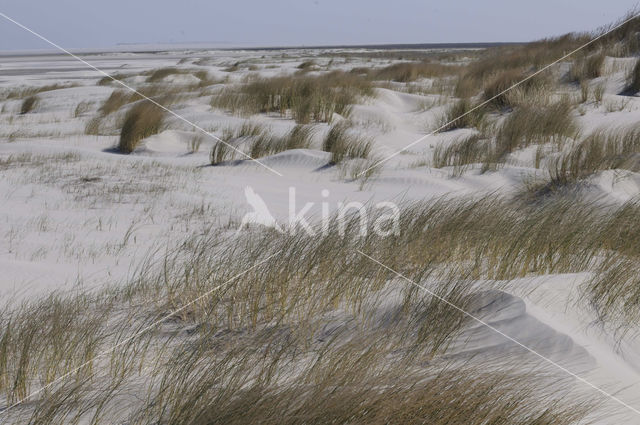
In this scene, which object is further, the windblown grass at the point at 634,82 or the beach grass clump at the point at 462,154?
the windblown grass at the point at 634,82

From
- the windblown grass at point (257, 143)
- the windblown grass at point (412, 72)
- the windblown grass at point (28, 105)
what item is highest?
the windblown grass at point (412, 72)

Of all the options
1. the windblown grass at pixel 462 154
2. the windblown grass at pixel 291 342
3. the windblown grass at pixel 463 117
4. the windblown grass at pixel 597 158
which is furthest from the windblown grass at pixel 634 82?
the windblown grass at pixel 291 342

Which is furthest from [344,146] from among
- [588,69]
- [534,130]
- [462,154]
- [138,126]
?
[588,69]

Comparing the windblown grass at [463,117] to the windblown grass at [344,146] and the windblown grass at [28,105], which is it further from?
the windblown grass at [28,105]

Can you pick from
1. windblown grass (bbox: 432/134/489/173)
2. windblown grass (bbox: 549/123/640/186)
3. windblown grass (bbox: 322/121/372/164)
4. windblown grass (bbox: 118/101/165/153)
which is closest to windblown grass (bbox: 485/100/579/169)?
windblown grass (bbox: 432/134/489/173)

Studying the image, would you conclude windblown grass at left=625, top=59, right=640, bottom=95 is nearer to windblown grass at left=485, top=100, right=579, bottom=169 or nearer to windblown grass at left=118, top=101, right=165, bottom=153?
windblown grass at left=485, top=100, right=579, bottom=169

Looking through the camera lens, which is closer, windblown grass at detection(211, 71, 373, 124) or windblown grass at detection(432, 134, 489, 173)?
windblown grass at detection(432, 134, 489, 173)

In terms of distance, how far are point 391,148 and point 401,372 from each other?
6421 mm

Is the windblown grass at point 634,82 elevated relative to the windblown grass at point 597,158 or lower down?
elevated

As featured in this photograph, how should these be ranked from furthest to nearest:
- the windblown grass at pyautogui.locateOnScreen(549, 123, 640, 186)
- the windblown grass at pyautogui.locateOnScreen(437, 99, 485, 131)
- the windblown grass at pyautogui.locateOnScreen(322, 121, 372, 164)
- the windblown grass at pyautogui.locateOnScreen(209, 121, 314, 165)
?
the windblown grass at pyautogui.locateOnScreen(437, 99, 485, 131)
the windblown grass at pyautogui.locateOnScreen(209, 121, 314, 165)
the windblown grass at pyautogui.locateOnScreen(322, 121, 372, 164)
the windblown grass at pyautogui.locateOnScreen(549, 123, 640, 186)

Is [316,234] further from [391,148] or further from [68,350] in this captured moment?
[391,148]

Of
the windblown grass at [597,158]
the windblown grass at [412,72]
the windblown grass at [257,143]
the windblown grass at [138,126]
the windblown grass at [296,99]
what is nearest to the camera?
the windblown grass at [597,158]

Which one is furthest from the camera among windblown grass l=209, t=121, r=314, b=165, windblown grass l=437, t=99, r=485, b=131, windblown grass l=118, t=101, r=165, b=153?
windblown grass l=437, t=99, r=485, b=131

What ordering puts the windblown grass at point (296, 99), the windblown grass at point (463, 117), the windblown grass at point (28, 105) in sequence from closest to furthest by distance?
1. the windblown grass at point (463, 117)
2. the windblown grass at point (296, 99)
3. the windblown grass at point (28, 105)
